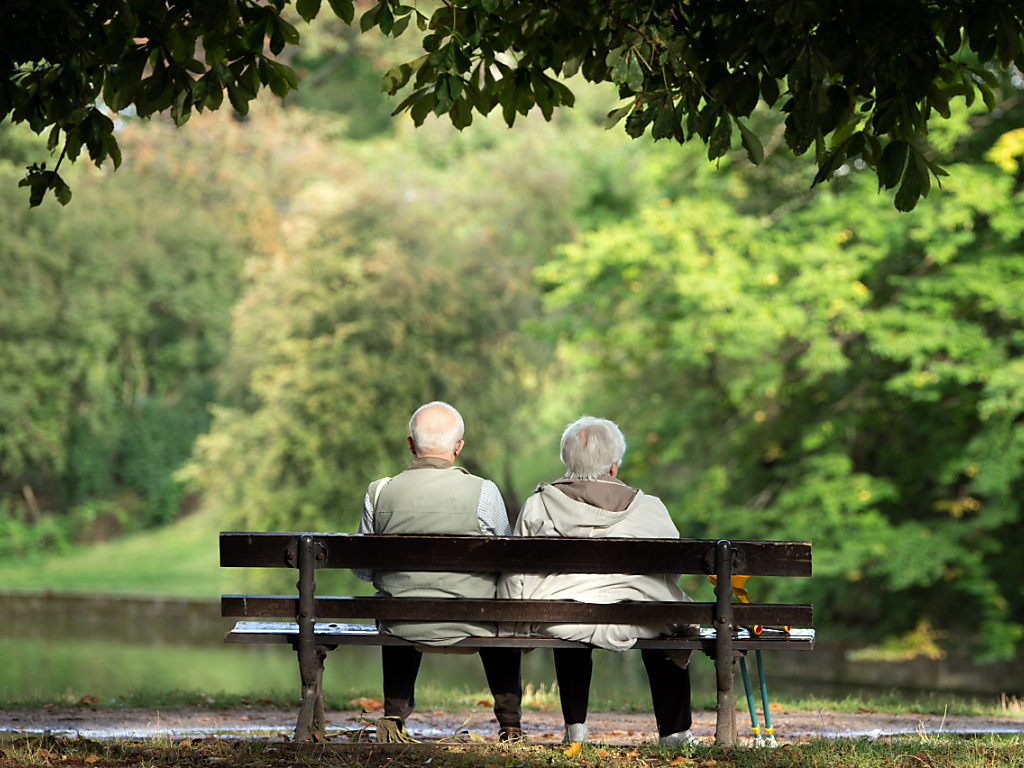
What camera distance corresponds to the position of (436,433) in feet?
15.2

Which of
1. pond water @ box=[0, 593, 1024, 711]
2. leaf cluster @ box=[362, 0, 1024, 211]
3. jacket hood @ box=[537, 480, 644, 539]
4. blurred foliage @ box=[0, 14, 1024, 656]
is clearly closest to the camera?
jacket hood @ box=[537, 480, 644, 539]

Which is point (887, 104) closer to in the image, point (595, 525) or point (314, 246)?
point (595, 525)

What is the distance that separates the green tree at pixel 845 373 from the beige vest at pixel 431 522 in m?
10.1

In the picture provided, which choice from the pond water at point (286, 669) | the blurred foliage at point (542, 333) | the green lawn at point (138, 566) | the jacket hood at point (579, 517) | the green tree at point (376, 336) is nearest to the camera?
the jacket hood at point (579, 517)

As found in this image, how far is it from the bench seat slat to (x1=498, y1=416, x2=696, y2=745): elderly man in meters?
0.12

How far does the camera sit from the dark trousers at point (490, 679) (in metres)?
4.64

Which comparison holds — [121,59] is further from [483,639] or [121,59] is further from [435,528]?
[483,639]

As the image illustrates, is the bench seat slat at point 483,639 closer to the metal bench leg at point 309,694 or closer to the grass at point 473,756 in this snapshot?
the metal bench leg at point 309,694

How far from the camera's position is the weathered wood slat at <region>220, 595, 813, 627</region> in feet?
14.2

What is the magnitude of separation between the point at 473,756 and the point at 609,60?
2.89 m

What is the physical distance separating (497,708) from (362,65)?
3774 centimetres

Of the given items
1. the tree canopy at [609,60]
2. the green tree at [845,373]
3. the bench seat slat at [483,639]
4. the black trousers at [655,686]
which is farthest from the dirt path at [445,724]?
the green tree at [845,373]

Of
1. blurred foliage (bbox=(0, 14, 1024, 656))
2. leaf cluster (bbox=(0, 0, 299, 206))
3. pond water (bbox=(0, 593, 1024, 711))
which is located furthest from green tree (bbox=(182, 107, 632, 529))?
leaf cluster (bbox=(0, 0, 299, 206))

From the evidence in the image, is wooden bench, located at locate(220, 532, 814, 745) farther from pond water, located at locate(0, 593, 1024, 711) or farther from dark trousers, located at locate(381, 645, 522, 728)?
pond water, located at locate(0, 593, 1024, 711)
